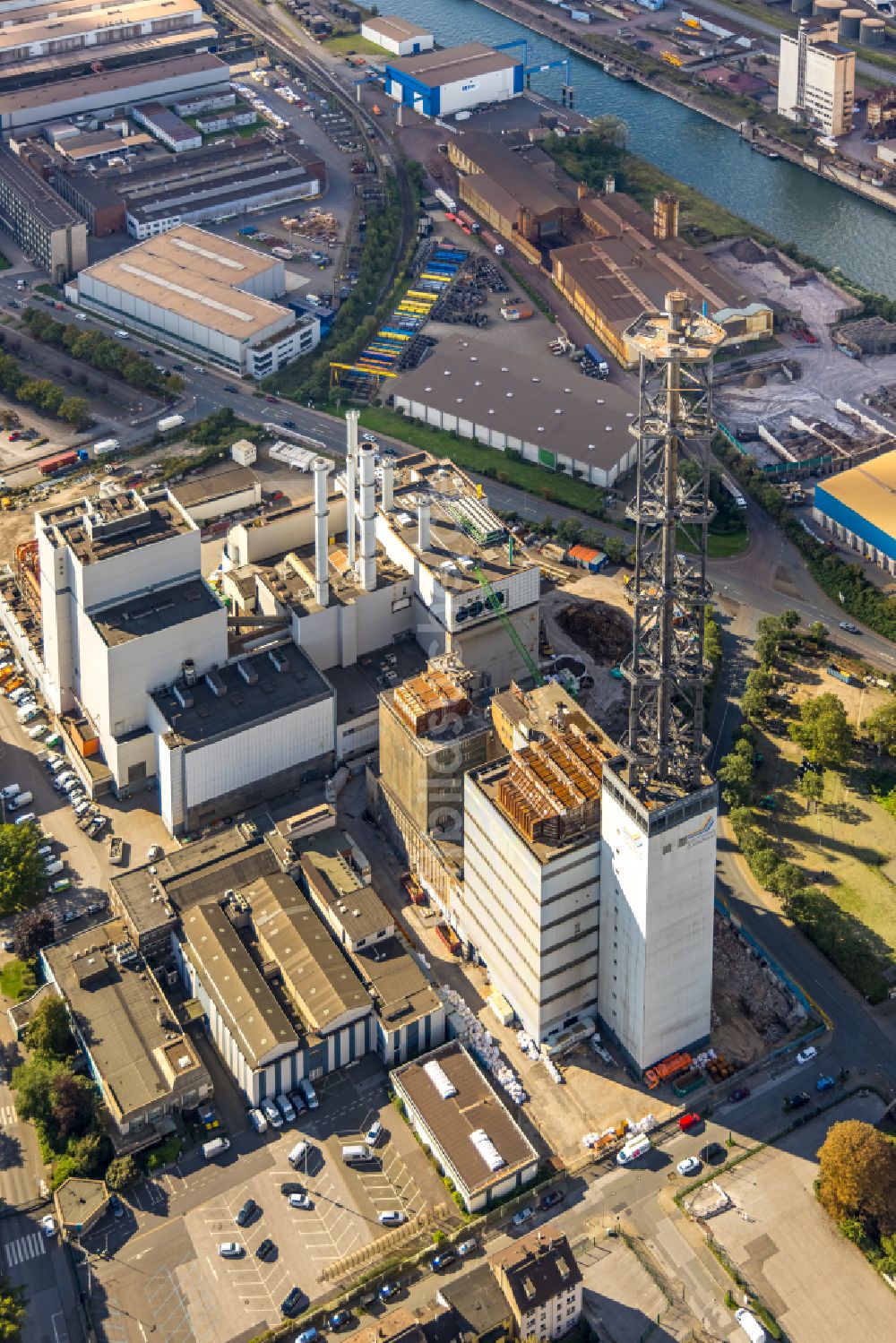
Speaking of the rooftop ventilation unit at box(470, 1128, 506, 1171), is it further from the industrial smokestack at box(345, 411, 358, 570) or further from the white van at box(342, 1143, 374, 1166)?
the industrial smokestack at box(345, 411, 358, 570)

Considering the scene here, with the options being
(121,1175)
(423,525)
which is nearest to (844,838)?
(423,525)

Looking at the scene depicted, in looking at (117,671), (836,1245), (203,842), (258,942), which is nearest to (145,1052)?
(258,942)

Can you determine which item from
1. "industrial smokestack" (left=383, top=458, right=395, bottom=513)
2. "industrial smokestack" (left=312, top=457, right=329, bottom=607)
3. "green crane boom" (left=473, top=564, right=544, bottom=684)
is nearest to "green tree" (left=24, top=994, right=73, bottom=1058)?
"industrial smokestack" (left=312, top=457, right=329, bottom=607)

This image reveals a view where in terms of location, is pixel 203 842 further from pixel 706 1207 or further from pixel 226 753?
pixel 706 1207

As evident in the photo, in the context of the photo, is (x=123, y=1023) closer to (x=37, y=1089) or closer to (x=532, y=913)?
(x=37, y=1089)

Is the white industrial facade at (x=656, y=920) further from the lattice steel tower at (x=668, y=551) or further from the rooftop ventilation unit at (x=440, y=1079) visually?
the rooftop ventilation unit at (x=440, y=1079)
